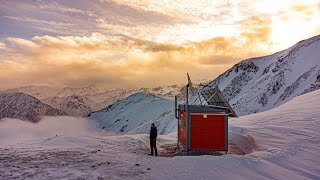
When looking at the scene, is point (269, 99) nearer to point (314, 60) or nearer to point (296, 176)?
point (314, 60)

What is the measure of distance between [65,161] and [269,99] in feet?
326

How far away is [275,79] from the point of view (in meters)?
118

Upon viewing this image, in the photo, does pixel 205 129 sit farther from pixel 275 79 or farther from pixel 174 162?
pixel 275 79

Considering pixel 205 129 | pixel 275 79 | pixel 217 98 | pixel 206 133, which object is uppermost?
pixel 275 79

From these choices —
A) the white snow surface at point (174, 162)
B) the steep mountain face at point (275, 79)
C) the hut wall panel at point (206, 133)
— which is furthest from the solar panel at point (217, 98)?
the steep mountain face at point (275, 79)

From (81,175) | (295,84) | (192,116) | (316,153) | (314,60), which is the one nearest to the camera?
(81,175)

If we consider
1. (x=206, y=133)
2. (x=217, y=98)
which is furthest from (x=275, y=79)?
(x=206, y=133)

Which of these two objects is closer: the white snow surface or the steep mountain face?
the white snow surface

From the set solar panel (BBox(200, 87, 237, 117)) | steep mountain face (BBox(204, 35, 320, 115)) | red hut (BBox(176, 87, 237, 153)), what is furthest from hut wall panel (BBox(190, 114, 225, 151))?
steep mountain face (BBox(204, 35, 320, 115))

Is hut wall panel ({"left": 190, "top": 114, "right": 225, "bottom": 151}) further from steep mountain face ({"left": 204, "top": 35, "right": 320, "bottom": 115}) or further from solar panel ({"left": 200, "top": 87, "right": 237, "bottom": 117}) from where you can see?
steep mountain face ({"left": 204, "top": 35, "right": 320, "bottom": 115})

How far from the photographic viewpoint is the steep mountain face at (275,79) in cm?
9880

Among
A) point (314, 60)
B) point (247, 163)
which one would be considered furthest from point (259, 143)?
point (314, 60)

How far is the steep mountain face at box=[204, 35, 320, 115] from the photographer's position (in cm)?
9880

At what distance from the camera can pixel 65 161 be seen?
17.2 m
